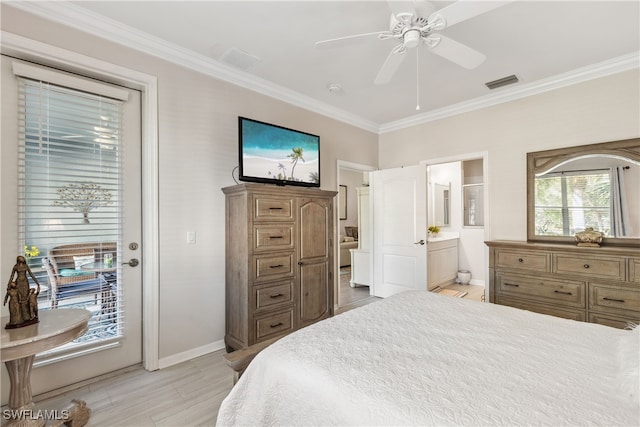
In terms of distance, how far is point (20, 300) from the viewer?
5.27 feet

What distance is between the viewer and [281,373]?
115cm

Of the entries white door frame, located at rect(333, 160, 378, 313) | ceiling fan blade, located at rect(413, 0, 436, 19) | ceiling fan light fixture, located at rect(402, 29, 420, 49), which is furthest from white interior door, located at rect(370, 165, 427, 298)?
ceiling fan blade, located at rect(413, 0, 436, 19)

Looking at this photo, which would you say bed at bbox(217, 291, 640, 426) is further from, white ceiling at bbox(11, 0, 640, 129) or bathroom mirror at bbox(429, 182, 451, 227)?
bathroom mirror at bbox(429, 182, 451, 227)

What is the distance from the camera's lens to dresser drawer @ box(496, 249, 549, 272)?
281cm

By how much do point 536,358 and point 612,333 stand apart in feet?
1.99

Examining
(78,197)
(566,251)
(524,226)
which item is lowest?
(566,251)

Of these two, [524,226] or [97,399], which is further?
[524,226]

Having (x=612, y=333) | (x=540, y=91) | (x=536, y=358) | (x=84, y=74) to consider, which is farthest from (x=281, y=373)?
(x=540, y=91)

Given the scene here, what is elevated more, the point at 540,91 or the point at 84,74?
the point at 540,91

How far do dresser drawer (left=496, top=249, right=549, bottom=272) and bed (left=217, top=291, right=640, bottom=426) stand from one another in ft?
4.84

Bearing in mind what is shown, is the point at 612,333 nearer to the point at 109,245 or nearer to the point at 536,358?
the point at 536,358

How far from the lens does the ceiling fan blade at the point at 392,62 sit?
183 cm

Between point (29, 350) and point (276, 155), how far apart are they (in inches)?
86.8

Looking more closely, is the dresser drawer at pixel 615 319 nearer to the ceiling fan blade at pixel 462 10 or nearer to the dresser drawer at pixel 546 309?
the dresser drawer at pixel 546 309
